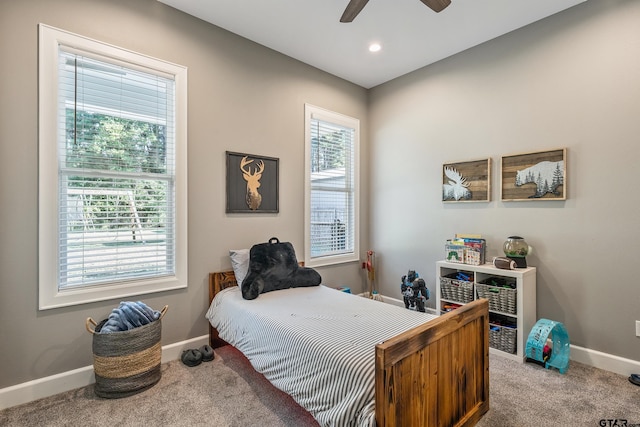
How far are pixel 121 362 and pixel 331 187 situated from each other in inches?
105

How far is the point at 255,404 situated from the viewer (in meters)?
2.00

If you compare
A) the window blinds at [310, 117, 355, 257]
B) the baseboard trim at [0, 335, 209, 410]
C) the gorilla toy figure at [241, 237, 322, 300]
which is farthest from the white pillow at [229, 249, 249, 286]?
the baseboard trim at [0, 335, 209, 410]

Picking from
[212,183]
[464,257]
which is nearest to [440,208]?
[464,257]

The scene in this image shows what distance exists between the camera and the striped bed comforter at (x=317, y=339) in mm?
1423

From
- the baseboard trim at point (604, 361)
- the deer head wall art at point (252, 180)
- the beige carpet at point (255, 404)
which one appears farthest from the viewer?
the deer head wall art at point (252, 180)

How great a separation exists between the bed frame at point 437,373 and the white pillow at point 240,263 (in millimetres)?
1775

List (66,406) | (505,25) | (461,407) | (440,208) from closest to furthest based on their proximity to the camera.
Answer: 1. (461,407)
2. (66,406)
3. (505,25)
4. (440,208)

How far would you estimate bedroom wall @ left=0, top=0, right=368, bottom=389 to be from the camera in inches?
79.0

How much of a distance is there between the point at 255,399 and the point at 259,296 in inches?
29.9

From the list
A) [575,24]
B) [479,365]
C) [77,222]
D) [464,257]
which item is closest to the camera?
[479,365]

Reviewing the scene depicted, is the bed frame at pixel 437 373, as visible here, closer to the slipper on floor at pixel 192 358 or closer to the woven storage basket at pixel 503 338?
the woven storage basket at pixel 503 338

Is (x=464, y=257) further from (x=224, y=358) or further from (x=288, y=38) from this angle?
(x=288, y=38)

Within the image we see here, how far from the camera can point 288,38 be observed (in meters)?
3.07

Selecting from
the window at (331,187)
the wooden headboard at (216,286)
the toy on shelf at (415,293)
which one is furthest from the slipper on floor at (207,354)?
the toy on shelf at (415,293)
